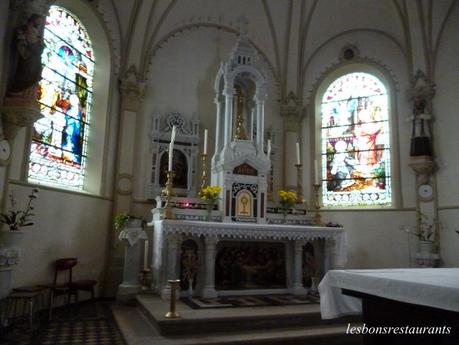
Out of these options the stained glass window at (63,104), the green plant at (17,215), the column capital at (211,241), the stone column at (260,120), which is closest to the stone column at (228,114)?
the stone column at (260,120)

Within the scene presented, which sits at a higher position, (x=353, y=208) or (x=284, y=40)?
(x=284, y=40)

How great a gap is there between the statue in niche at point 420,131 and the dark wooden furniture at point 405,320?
812 centimetres

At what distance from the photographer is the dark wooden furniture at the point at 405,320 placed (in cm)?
273

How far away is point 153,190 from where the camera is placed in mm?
10445

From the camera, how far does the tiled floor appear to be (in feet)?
18.1

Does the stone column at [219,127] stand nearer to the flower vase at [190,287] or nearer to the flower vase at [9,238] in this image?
the flower vase at [190,287]

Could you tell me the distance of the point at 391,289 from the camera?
2.93 metres

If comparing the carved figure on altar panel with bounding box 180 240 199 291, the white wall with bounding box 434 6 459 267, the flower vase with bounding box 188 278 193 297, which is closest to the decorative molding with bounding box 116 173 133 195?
the carved figure on altar panel with bounding box 180 240 199 291

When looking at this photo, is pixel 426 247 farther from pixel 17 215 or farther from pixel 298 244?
pixel 17 215

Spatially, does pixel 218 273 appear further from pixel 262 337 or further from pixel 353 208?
pixel 353 208

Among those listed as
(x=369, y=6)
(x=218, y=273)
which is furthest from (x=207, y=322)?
(x=369, y=6)

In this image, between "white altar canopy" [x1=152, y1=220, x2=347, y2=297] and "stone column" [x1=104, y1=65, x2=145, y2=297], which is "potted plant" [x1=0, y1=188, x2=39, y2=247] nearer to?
"white altar canopy" [x1=152, y1=220, x2=347, y2=297]

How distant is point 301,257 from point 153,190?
4.30m

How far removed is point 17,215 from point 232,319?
450cm
